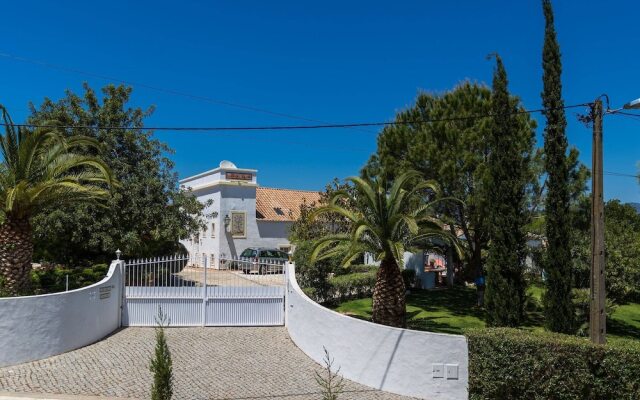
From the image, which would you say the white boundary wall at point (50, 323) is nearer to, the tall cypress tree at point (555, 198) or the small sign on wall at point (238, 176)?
the tall cypress tree at point (555, 198)

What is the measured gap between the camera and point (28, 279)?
40.6ft

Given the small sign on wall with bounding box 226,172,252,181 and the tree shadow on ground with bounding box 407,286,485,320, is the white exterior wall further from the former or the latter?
the tree shadow on ground with bounding box 407,286,485,320

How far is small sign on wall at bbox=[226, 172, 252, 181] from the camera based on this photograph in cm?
3038

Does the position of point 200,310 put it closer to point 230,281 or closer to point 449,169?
point 230,281

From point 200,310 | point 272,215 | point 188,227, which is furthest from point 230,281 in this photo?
point 272,215

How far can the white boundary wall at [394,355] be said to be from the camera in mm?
8742

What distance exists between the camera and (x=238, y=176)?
30656 millimetres

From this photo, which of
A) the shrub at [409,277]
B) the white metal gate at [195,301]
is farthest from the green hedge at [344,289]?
the white metal gate at [195,301]

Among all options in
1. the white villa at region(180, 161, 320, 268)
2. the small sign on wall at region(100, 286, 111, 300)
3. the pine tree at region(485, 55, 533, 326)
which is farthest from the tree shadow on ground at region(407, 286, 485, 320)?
the small sign on wall at region(100, 286, 111, 300)

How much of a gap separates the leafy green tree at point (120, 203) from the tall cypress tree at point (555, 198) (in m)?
12.6

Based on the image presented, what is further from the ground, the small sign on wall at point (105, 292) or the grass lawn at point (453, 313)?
the small sign on wall at point (105, 292)

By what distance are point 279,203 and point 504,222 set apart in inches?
866

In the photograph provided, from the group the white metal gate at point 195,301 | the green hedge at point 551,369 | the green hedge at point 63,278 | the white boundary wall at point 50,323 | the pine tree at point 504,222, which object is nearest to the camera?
the green hedge at point 551,369

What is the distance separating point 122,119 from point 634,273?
1835 centimetres
